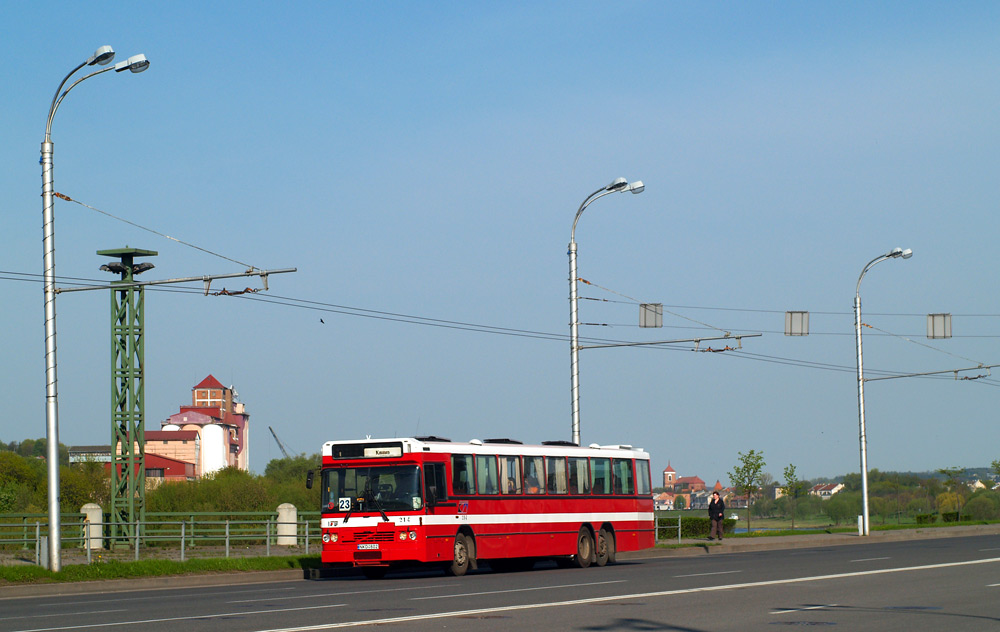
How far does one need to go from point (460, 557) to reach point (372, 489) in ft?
8.17

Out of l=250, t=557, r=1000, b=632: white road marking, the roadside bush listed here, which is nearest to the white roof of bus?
l=250, t=557, r=1000, b=632: white road marking

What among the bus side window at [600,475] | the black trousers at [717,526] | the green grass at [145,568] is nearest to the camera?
the green grass at [145,568]

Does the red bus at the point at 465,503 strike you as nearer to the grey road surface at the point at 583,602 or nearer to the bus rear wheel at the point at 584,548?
the bus rear wheel at the point at 584,548

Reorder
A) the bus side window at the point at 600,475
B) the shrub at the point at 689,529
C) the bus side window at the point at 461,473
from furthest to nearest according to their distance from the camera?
the shrub at the point at 689,529, the bus side window at the point at 600,475, the bus side window at the point at 461,473

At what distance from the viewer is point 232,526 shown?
105ft

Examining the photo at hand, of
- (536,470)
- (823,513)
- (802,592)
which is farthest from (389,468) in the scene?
(823,513)

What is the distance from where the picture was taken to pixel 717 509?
1577 inches

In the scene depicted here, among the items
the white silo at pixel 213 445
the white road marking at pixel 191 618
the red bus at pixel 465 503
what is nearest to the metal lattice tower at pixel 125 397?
the red bus at pixel 465 503

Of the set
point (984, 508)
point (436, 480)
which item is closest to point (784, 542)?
point (436, 480)

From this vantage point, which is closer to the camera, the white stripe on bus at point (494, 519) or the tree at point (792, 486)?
the white stripe on bus at point (494, 519)

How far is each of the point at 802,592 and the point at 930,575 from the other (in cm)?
482

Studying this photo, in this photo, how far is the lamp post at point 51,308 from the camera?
2294 cm

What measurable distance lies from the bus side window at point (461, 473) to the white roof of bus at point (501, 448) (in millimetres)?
138

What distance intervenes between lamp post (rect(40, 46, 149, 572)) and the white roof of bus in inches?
217
